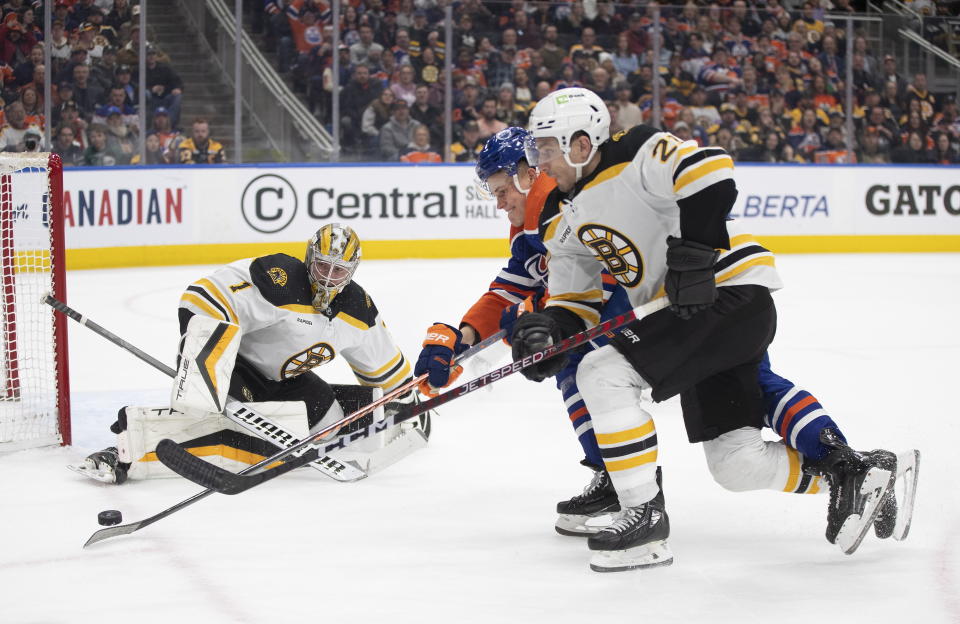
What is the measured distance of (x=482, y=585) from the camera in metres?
2.48

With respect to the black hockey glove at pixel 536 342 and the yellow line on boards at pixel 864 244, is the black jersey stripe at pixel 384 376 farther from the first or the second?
the yellow line on boards at pixel 864 244

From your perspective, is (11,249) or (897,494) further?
(11,249)

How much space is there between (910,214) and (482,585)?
27.2ft

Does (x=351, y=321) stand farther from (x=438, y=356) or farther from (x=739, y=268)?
(x=739, y=268)

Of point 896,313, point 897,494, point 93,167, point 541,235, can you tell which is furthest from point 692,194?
point 93,167

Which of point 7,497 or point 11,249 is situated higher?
point 11,249

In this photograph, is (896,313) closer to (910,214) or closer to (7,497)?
(910,214)

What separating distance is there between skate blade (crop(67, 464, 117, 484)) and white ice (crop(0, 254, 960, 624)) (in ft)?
0.10

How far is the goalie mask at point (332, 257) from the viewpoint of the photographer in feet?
Result: 10.6

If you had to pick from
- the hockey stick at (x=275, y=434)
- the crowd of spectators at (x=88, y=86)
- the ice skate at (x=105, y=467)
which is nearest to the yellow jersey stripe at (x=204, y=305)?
the hockey stick at (x=275, y=434)

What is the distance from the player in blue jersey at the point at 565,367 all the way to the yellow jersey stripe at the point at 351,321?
31cm

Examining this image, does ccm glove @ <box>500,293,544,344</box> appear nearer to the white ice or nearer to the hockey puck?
the white ice

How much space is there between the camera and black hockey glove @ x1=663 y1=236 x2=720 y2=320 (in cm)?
243

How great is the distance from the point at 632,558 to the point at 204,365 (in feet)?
4.22
